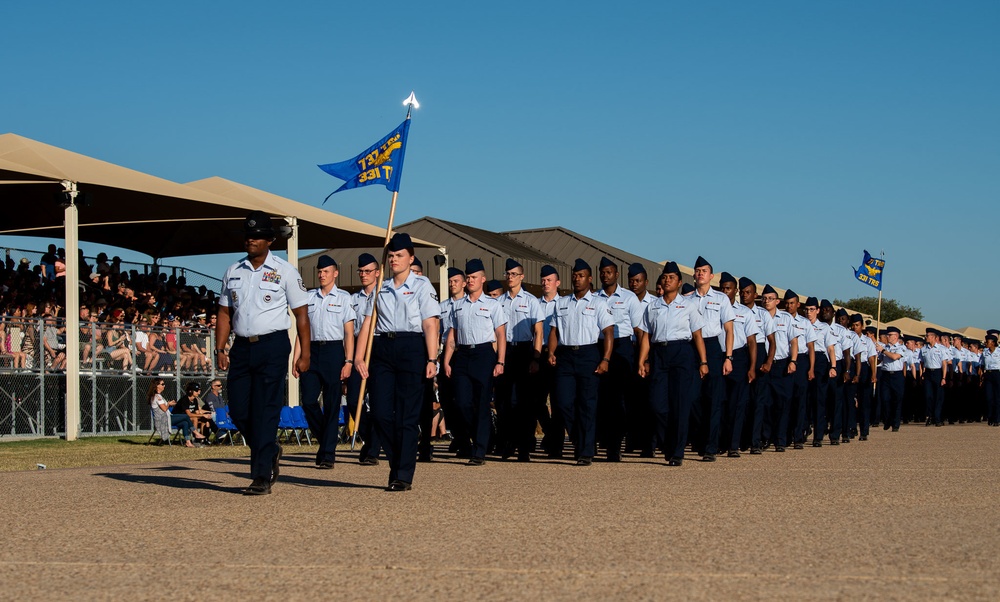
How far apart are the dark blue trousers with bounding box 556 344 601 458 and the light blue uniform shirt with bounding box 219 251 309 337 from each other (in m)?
Answer: 4.48

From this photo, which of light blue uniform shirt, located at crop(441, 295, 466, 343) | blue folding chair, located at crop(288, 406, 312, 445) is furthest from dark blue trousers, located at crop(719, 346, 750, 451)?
blue folding chair, located at crop(288, 406, 312, 445)

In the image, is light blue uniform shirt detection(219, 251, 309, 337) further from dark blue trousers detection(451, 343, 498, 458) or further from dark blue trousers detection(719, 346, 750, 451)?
dark blue trousers detection(719, 346, 750, 451)

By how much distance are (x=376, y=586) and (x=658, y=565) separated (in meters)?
1.28

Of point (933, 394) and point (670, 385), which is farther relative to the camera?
point (933, 394)

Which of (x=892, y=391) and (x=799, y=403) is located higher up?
(x=799, y=403)

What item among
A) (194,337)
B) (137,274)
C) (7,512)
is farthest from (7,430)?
(7,512)

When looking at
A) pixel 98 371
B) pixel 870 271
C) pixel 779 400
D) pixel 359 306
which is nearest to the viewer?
pixel 359 306

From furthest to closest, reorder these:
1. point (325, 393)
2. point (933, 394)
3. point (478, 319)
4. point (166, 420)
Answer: point (933, 394) < point (166, 420) < point (478, 319) < point (325, 393)

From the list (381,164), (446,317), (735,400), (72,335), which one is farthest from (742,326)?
(72,335)

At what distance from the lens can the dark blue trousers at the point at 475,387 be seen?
1341 centimetres

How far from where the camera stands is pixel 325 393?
13078 millimetres

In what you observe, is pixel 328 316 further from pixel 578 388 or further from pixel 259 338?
pixel 259 338

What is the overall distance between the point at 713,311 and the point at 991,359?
20.4 metres

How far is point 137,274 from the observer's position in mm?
27625
